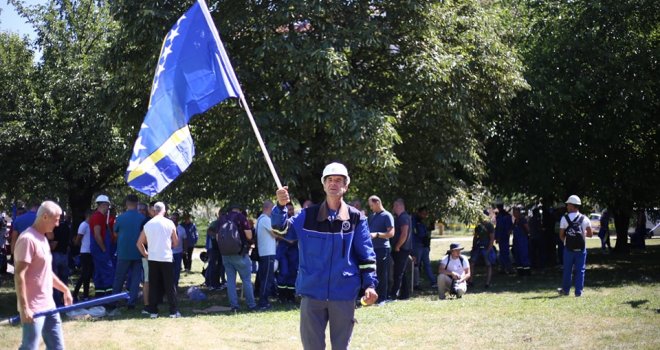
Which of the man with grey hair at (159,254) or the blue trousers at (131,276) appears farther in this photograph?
the blue trousers at (131,276)

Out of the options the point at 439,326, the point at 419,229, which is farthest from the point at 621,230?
the point at 439,326

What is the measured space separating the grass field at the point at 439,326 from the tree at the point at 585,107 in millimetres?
6359

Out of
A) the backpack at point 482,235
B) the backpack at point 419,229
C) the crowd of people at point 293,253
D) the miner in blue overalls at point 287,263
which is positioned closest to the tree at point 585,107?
the crowd of people at point 293,253

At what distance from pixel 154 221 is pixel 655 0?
46.6 ft

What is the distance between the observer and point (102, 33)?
94.9 feet

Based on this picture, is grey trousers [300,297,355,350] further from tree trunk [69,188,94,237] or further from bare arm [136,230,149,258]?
tree trunk [69,188,94,237]

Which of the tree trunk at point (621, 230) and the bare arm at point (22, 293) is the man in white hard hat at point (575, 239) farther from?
the tree trunk at point (621, 230)

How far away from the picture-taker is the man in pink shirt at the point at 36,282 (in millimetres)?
7539

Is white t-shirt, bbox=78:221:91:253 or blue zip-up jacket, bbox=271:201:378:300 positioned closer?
blue zip-up jacket, bbox=271:201:378:300

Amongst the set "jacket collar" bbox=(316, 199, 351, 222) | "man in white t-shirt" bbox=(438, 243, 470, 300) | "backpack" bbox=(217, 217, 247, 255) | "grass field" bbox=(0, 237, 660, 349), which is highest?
"jacket collar" bbox=(316, 199, 351, 222)

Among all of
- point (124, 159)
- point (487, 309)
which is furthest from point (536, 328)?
point (124, 159)

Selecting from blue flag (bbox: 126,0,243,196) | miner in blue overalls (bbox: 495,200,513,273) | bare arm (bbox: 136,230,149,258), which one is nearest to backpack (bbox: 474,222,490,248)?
miner in blue overalls (bbox: 495,200,513,273)

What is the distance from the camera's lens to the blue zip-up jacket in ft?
23.6

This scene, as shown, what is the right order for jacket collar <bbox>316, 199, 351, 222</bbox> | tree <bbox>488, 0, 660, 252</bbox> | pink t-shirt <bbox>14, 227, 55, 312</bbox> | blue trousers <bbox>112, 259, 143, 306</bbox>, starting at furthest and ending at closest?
tree <bbox>488, 0, 660, 252</bbox> → blue trousers <bbox>112, 259, 143, 306</bbox> → pink t-shirt <bbox>14, 227, 55, 312</bbox> → jacket collar <bbox>316, 199, 351, 222</bbox>
